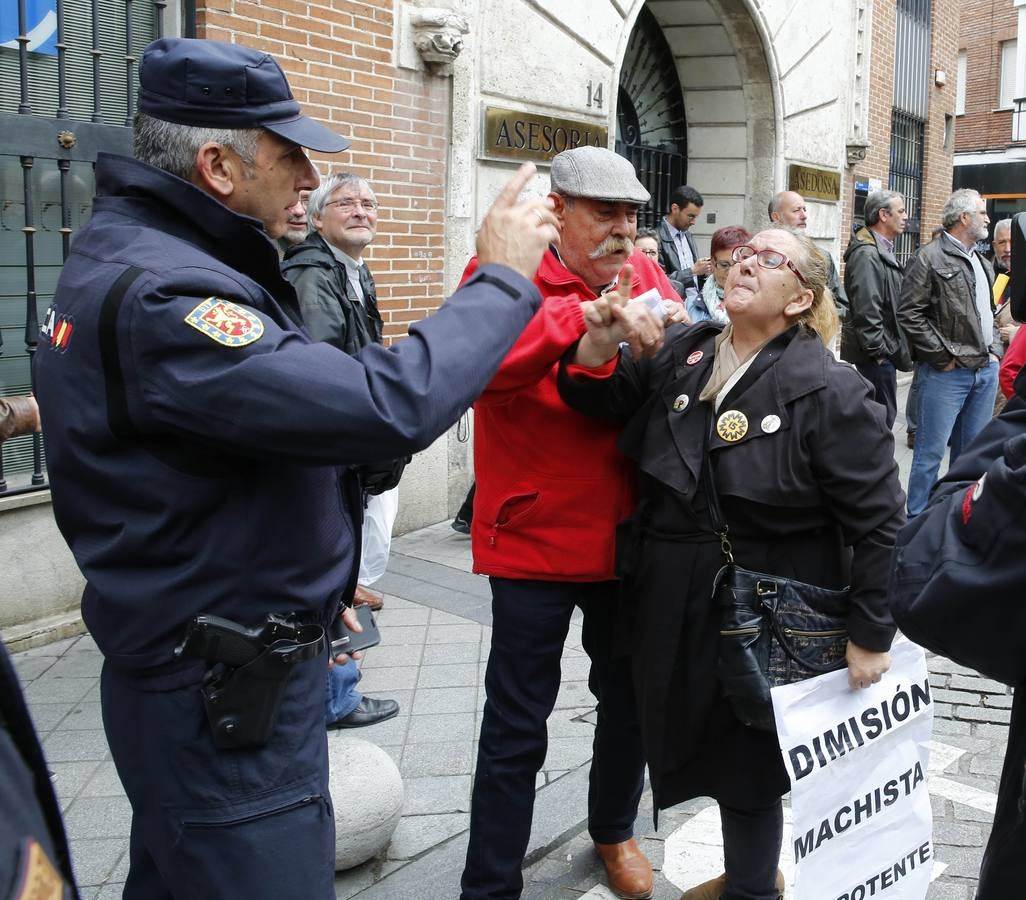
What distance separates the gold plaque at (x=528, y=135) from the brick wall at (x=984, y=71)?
25245 mm

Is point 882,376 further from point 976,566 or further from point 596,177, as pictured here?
point 976,566

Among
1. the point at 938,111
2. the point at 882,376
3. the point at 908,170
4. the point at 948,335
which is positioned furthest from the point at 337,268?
the point at 938,111

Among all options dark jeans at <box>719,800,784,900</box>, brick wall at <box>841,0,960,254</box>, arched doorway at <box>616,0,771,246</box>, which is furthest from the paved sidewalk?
brick wall at <box>841,0,960,254</box>

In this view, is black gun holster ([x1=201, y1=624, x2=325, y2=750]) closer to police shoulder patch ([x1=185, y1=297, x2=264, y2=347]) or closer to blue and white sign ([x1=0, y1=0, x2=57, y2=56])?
police shoulder patch ([x1=185, y1=297, x2=264, y2=347])

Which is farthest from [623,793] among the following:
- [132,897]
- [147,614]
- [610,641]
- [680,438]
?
[147,614]

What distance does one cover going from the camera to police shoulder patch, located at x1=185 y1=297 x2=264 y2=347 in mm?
1711

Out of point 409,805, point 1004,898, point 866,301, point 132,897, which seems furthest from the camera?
point 866,301

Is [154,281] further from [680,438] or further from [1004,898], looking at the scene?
[1004,898]

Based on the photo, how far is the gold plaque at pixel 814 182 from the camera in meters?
11.3

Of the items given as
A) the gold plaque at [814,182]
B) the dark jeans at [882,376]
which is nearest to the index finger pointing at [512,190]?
the dark jeans at [882,376]

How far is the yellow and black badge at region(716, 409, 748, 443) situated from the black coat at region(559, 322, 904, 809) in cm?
1

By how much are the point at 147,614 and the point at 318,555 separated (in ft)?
0.97

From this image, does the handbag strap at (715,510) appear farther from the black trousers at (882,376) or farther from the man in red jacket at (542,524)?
the black trousers at (882,376)

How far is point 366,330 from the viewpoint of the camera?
443 cm
